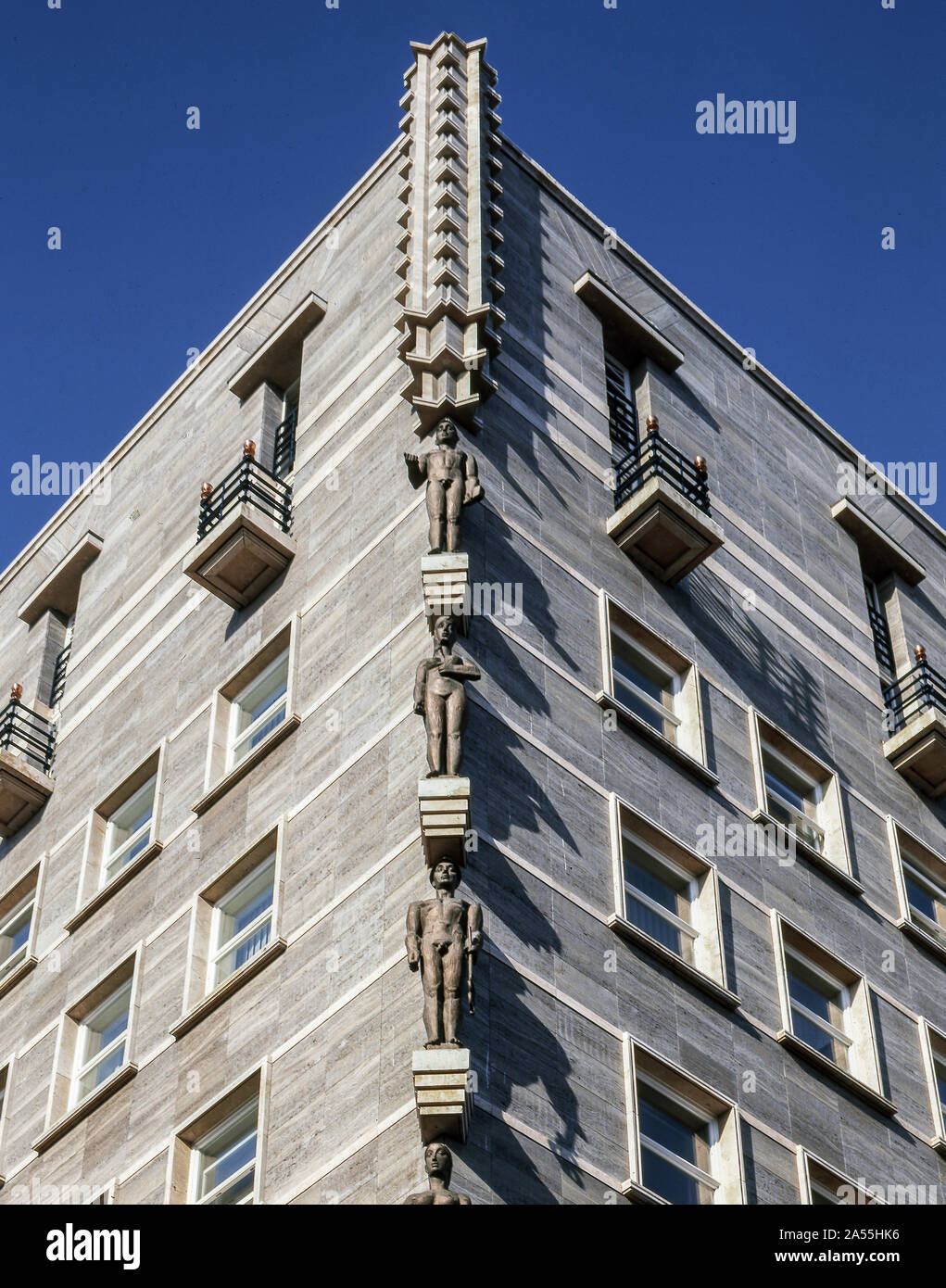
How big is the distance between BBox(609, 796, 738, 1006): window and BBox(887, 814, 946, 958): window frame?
509 cm

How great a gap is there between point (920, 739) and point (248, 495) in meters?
12.6

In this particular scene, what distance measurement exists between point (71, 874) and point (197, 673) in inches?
163

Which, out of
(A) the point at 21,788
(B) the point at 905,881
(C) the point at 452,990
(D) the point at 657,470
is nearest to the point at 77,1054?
(A) the point at 21,788

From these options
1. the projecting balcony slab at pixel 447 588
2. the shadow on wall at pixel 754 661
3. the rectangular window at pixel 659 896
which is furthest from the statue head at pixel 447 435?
the rectangular window at pixel 659 896

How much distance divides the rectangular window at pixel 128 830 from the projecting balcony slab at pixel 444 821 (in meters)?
10.1

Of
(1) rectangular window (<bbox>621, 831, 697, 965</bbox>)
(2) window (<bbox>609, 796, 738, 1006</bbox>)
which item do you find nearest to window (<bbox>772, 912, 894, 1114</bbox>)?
(2) window (<bbox>609, 796, 738, 1006</bbox>)

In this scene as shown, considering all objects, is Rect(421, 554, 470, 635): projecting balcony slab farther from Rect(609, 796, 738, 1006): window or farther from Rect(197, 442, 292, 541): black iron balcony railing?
Rect(197, 442, 292, 541): black iron balcony railing

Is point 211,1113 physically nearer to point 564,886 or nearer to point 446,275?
point 564,886

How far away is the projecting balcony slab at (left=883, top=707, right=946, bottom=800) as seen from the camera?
4184cm

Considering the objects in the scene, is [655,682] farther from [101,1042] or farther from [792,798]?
[101,1042]

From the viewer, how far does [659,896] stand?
1361 inches

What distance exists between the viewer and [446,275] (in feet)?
127

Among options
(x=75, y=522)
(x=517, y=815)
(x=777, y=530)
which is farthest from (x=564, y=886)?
(x=75, y=522)

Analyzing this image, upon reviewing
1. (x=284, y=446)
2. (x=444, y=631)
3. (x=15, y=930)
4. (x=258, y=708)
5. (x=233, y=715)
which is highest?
(x=284, y=446)
